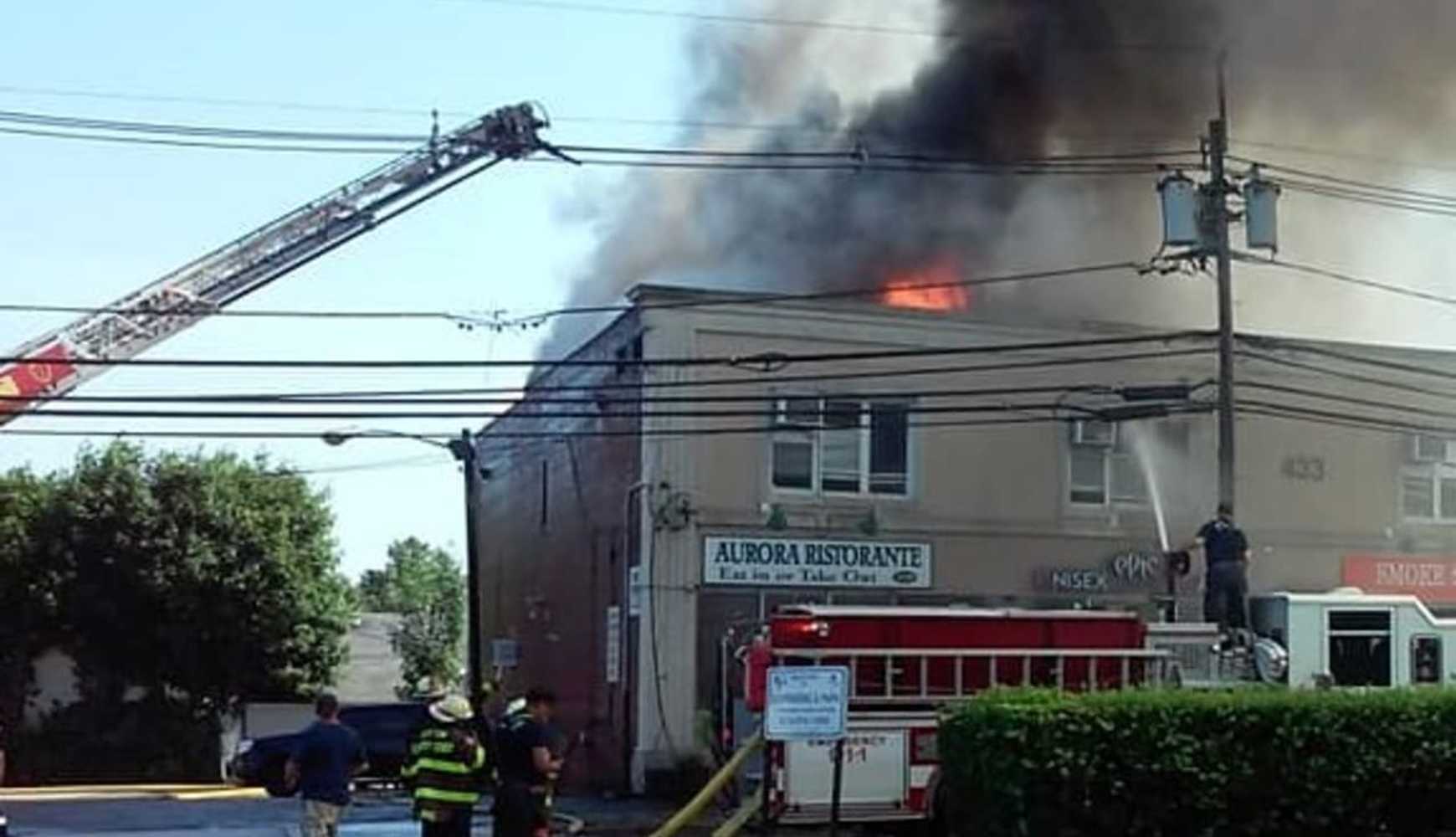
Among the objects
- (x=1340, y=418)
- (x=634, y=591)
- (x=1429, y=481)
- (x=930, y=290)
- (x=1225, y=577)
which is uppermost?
(x=930, y=290)

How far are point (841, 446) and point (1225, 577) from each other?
644 centimetres

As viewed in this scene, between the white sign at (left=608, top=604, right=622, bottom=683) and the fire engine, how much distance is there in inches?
312

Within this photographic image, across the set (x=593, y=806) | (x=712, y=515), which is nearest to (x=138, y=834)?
(x=593, y=806)

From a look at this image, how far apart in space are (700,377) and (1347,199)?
383 inches

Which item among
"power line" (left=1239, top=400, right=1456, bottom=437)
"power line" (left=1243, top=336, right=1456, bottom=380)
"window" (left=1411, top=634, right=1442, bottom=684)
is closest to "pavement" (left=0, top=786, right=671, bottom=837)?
"window" (left=1411, top=634, right=1442, bottom=684)

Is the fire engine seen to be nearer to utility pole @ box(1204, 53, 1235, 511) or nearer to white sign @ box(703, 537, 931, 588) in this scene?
utility pole @ box(1204, 53, 1235, 511)

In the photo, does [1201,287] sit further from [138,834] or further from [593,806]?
[138,834]

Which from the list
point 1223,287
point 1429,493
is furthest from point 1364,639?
point 1429,493

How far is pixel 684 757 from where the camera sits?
930 inches

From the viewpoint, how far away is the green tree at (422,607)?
59.2 metres

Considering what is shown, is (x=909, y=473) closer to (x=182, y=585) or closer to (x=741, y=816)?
(x=741, y=816)

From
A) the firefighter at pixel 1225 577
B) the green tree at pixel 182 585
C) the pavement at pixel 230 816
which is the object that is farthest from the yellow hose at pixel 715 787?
the green tree at pixel 182 585

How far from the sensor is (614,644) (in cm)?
2514

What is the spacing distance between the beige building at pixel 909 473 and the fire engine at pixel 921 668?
624 cm
